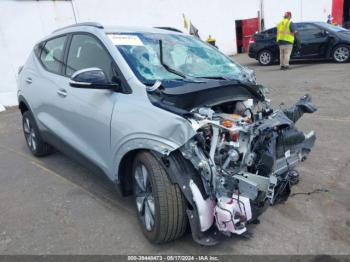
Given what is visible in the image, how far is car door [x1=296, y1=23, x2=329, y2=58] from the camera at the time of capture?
12.8 meters

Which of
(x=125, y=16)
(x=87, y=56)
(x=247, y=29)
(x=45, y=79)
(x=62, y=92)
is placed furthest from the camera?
(x=247, y=29)

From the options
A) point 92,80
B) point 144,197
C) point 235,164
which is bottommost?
point 144,197

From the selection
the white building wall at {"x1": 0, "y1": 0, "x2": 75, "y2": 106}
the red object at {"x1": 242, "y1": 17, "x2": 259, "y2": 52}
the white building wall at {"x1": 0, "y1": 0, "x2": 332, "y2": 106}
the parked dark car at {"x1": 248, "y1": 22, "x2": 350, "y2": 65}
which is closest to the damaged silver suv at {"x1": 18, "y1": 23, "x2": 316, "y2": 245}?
the white building wall at {"x1": 0, "y1": 0, "x2": 75, "y2": 106}

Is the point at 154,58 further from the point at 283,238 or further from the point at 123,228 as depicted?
the point at 283,238

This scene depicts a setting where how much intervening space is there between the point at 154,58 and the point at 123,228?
5.26 ft

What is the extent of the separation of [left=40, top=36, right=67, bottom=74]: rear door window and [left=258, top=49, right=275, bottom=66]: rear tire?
35.0 feet

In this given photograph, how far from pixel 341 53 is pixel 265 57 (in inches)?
107

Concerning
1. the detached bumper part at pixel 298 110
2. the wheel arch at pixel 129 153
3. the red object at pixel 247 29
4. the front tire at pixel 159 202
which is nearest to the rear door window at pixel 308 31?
the red object at pixel 247 29

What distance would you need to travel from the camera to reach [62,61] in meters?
4.23

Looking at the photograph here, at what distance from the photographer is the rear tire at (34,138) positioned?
5.09m

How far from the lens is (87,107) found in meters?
3.52

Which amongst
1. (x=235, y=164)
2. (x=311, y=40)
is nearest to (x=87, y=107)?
(x=235, y=164)

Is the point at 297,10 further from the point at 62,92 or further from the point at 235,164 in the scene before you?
the point at 235,164

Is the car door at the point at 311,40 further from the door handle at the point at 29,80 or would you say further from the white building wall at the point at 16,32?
the door handle at the point at 29,80
